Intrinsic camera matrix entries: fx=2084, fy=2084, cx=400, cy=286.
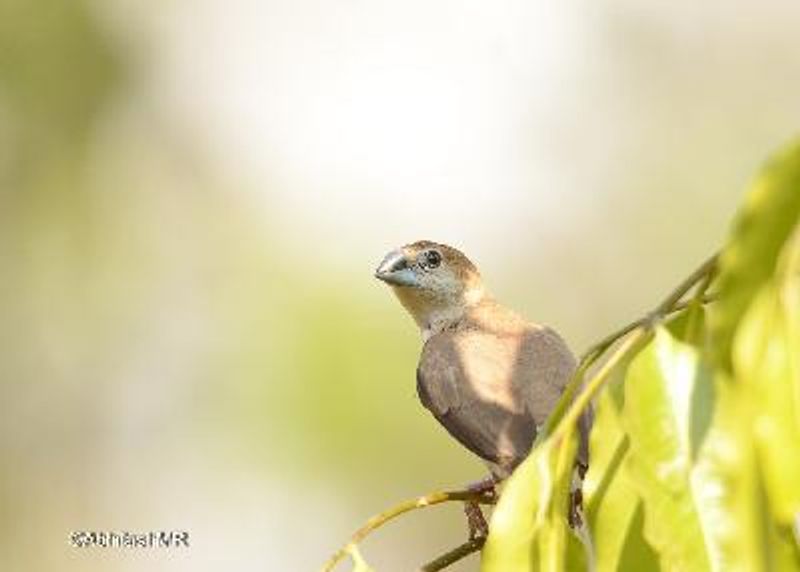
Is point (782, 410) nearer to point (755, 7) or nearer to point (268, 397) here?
point (268, 397)

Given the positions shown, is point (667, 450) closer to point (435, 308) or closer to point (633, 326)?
point (633, 326)

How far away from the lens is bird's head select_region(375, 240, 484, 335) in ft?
18.8

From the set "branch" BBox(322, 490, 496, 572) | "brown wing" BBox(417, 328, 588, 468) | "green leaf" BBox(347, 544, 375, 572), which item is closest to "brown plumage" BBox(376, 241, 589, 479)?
"brown wing" BBox(417, 328, 588, 468)

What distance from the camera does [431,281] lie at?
230 inches

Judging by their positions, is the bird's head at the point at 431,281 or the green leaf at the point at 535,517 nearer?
the green leaf at the point at 535,517

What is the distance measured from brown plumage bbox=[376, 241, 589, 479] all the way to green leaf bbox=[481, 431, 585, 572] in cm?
180

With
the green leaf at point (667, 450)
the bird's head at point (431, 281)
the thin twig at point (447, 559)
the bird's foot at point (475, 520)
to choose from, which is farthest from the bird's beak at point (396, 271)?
the green leaf at point (667, 450)

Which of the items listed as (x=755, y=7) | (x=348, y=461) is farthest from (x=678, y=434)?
(x=755, y=7)

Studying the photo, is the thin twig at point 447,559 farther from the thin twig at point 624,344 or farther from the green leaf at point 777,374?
the green leaf at point 777,374

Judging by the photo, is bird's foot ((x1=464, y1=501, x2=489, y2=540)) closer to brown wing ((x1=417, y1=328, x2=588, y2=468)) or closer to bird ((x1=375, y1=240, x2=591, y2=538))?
bird ((x1=375, y1=240, x2=591, y2=538))

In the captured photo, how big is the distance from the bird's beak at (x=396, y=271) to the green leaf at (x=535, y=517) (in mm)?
3440

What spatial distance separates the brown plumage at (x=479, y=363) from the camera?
4.44 metres

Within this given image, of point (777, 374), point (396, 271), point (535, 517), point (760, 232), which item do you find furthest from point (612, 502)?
point (396, 271)

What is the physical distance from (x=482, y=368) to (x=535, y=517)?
256cm
